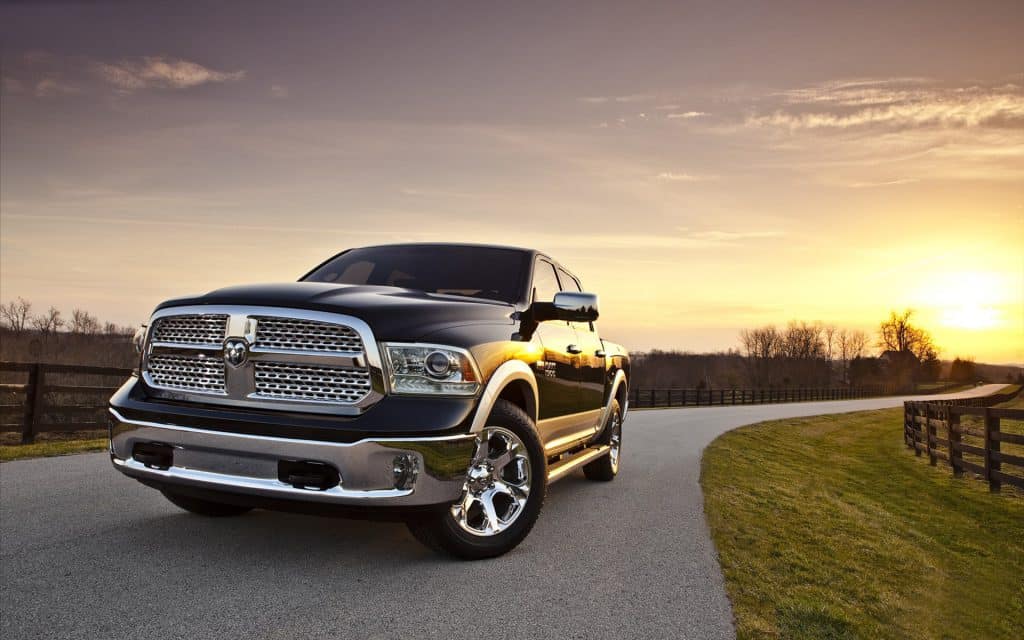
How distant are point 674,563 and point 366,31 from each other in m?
14.0

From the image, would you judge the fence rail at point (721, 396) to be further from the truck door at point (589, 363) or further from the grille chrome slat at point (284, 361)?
the grille chrome slat at point (284, 361)

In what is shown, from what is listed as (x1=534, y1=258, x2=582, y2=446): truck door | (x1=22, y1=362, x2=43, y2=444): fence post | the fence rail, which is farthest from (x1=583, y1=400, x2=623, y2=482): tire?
the fence rail

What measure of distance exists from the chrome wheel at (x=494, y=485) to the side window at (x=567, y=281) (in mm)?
2658

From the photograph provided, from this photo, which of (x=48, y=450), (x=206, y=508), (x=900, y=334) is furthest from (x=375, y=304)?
(x=900, y=334)

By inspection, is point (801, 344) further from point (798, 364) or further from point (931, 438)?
point (931, 438)

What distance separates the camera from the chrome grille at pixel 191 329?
163 inches

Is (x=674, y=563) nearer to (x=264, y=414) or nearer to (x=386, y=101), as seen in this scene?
(x=264, y=414)

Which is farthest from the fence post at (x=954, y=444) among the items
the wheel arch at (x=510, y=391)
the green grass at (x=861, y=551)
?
the wheel arch at (x=510, y=391)

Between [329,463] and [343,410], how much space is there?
0.29 m

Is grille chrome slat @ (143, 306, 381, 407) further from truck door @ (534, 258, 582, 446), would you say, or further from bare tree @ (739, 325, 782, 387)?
bare tree @ (739, 325, 782, 387)

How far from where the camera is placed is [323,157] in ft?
55.4

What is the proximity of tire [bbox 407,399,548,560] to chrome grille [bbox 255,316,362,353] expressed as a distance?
96cm

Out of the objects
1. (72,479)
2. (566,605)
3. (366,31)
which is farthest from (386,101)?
(566,605)

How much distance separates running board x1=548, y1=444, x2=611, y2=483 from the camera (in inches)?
218
